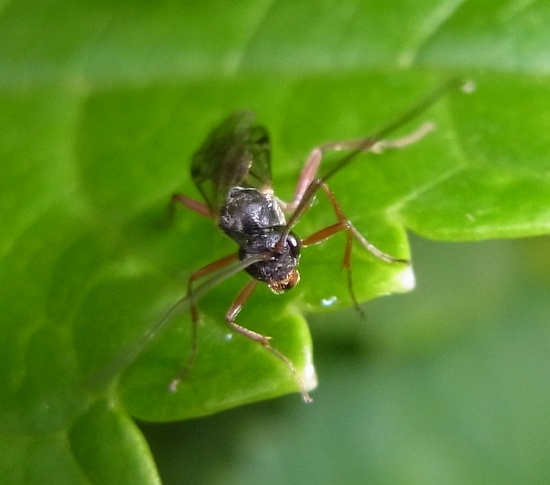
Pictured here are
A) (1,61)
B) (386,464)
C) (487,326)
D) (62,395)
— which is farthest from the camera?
(487,326)

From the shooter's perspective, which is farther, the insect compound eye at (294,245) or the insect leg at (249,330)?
the insect compound eye at (294,245)

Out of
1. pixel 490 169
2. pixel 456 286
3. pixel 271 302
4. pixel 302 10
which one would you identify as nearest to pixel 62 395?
pixel 271 302

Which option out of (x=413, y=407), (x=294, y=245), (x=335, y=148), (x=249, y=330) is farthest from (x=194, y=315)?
(x=413, y=407)

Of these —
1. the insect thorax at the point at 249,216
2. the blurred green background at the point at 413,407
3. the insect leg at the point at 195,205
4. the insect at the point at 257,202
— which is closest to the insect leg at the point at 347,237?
the insect at the point at 257,202

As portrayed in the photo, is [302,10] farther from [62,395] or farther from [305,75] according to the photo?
[62,395]

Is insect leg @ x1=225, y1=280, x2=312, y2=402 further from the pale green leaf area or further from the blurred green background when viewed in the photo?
the blurred green background

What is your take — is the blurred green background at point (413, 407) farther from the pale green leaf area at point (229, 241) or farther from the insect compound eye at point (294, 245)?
the insect compound eye at point (294, 245)
